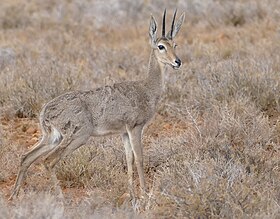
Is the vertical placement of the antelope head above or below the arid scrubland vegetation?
above

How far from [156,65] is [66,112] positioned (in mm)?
1473

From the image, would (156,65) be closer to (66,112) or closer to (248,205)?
(66,112)

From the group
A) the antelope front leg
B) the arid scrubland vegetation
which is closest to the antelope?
the antelope front leg

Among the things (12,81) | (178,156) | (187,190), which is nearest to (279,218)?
(187,190)

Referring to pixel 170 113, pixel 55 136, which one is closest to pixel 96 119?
pixel 55 136

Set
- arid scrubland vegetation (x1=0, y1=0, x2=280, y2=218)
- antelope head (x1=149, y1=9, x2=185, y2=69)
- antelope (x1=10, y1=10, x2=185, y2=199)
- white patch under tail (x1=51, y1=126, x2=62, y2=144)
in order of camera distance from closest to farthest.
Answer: arid scrubland vegetation (x1=0, y1=0, x2=280, y2=218)
antelope (x1=10, y1=10, x2=185, y2=199)
white patch under tail (x1=51, y1=126, x2=62, y2=144)
antelope head (x1=149, y1=9, x2=185, y2=69)

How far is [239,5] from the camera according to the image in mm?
19266

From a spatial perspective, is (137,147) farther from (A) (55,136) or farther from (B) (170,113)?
(B) (170,113)

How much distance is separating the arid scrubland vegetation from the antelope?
34 cm

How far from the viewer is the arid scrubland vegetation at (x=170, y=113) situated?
252 inches

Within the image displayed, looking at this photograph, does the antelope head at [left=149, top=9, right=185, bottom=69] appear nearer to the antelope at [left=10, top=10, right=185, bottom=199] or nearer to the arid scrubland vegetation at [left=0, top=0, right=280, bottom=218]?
the antelope at [left=10, top=10, right=185, bottom=199]

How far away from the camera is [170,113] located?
10844 mm

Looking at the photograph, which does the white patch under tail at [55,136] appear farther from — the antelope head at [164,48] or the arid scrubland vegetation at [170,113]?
the antelope head at [164,48]

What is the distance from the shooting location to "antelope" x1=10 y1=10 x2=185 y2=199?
7770mm
